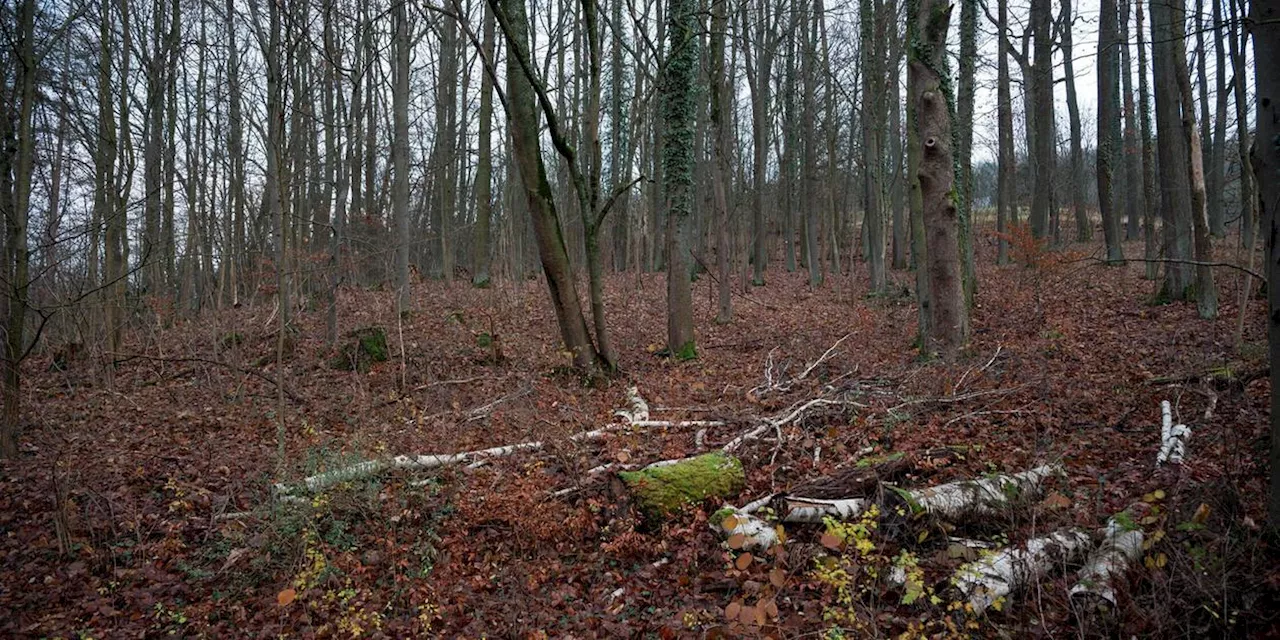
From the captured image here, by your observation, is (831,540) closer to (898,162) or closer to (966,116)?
(966,116)

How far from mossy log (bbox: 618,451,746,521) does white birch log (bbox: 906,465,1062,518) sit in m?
1.34

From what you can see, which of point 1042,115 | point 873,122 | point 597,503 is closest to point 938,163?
point 597,503

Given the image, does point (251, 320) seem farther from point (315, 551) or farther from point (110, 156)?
point (315, 551)

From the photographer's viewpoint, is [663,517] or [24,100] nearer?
[663,517]

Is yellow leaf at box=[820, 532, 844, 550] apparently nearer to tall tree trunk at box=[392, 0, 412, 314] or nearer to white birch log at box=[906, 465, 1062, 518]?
white birch log at box=[906, 465, 1062, 518]

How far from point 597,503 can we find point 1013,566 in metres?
2.79

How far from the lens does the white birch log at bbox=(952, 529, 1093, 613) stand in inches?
137

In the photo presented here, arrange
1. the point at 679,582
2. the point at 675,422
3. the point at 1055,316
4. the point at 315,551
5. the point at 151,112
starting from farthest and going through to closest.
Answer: the point at 151,112
the point at 1055,316
the point at 675,422
the point at 315,551
the point at 679,582

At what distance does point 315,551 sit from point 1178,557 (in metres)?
5.05

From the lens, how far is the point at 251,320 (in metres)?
12.8

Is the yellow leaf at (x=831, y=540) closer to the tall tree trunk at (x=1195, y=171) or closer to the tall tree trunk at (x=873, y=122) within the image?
the tall tree trunk at (x=1195, y=171)

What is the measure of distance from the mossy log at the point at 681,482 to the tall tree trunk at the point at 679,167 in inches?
195

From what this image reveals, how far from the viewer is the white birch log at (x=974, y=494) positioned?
4.21m

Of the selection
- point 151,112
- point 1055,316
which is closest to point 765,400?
point 1055,316
